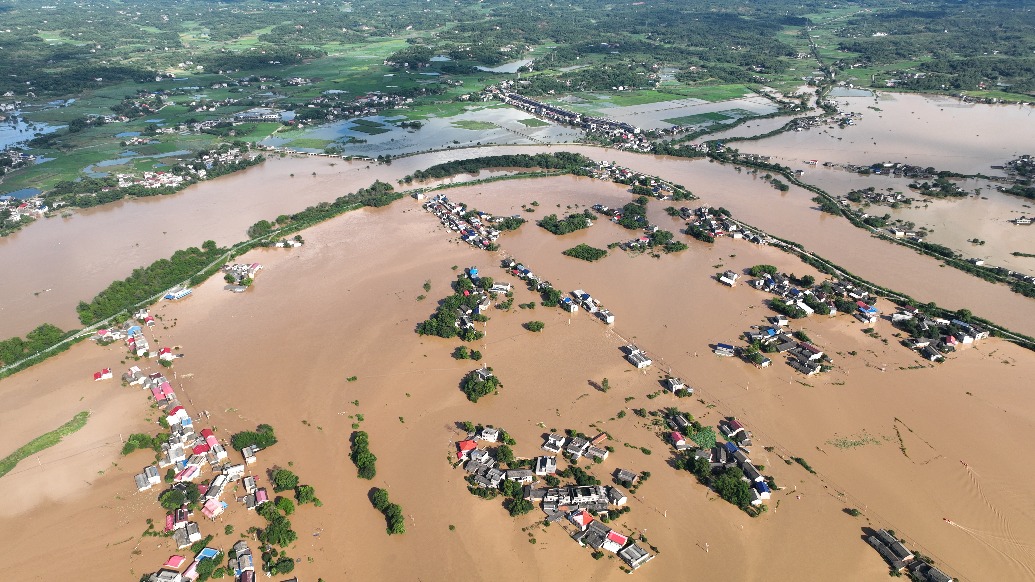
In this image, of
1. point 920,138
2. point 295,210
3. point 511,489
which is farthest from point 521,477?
point 920,138

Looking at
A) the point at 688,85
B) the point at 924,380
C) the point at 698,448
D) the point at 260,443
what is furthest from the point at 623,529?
the point at 688,85

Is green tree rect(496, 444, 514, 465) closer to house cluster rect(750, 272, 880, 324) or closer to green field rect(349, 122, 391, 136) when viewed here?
house cluster rect(750, 272, 880, 324)

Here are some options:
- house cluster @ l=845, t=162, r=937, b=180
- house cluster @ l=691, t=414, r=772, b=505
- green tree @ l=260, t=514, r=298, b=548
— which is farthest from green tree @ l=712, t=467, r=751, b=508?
house cluster @ l=845, t=162, r=937, b=180

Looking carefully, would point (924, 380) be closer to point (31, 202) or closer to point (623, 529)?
point (623, 529)

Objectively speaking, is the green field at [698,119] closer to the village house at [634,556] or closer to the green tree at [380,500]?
the village house at [634,556]

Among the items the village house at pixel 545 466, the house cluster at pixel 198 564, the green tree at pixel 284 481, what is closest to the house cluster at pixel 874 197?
the village house at pixel 545 466

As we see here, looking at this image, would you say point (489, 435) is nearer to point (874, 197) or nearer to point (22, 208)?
point (874, 197)
